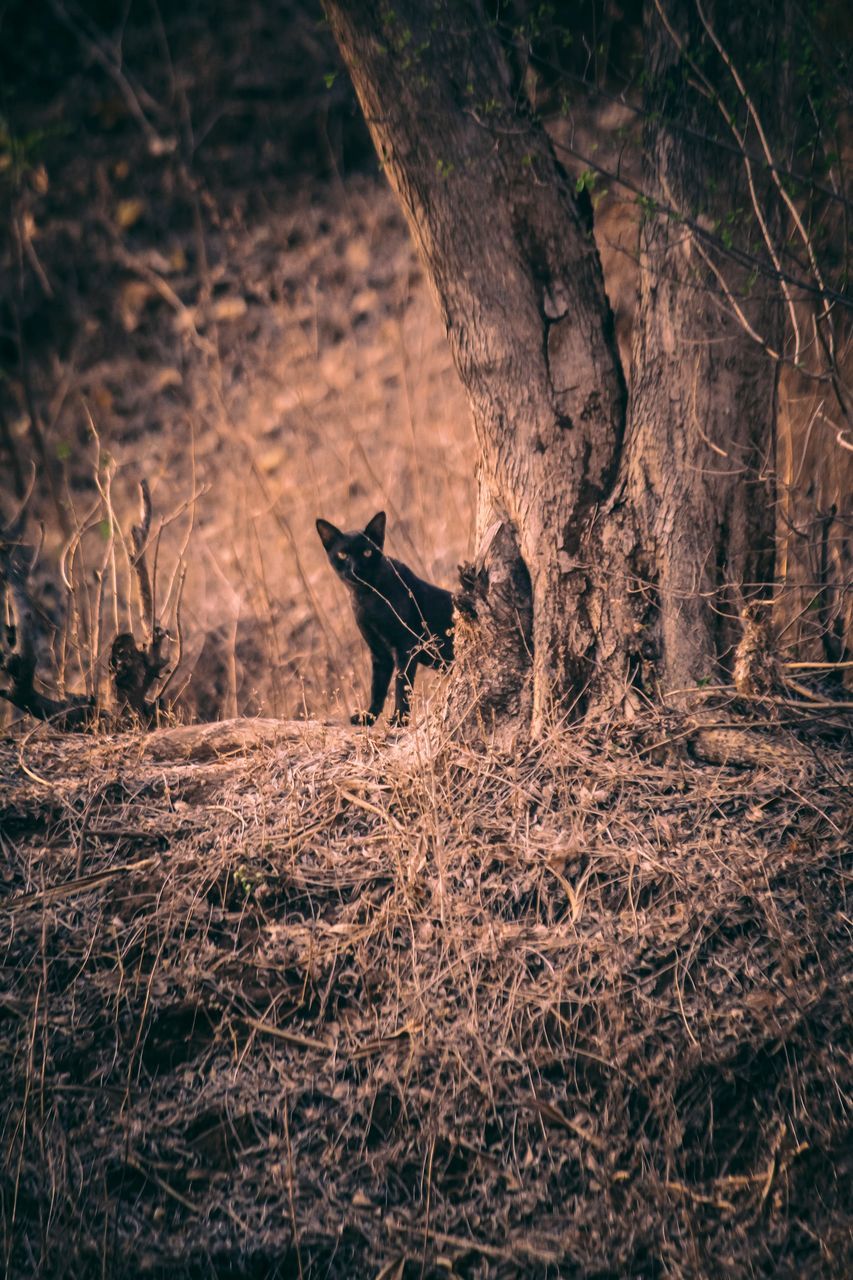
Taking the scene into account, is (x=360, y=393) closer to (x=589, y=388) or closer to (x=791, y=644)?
(x=589, y=388)

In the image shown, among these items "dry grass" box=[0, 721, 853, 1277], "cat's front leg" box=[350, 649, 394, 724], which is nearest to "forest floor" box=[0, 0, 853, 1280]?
"dry grass" box=[0, 721, 853, 1277]

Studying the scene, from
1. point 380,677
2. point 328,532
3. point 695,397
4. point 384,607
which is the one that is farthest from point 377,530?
point 695,397

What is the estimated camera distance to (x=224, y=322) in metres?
5.88

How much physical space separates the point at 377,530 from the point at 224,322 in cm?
254

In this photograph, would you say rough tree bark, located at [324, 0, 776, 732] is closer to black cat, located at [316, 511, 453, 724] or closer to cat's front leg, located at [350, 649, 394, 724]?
black cat, located at [316, 511, 453, 724]

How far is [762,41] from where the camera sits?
2.94 m

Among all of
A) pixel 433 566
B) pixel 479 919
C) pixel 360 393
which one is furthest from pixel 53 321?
pixel 479 919

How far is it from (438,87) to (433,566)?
2635 millimetres

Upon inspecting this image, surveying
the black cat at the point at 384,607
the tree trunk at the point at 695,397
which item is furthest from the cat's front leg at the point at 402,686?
the tree trunk at the point at 695,397

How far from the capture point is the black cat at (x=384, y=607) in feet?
13.8

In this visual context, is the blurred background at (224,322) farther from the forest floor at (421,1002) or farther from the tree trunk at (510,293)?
the tree trunk at (510,293)

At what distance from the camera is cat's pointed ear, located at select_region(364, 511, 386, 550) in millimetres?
4404

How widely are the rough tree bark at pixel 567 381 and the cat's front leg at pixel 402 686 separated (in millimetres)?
655

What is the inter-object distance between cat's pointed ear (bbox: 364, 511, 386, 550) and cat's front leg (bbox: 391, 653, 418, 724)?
0.67 meters
